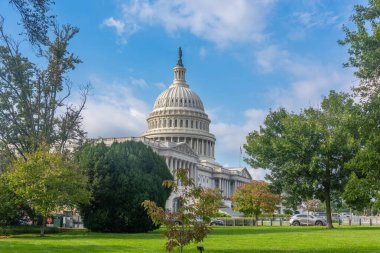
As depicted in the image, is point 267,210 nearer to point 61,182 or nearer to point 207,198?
point 61,182

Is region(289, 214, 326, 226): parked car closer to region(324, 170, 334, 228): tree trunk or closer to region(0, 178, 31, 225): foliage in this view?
region(324, 170, 334, 228): tree trunk

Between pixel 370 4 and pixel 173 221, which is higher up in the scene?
pixel 370 4

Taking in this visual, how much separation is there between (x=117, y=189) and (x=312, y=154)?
66.7 ft

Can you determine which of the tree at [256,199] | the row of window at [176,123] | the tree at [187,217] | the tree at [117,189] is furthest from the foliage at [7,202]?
the row of window at [176,123]

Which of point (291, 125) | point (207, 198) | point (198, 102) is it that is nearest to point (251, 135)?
point (291, 125)

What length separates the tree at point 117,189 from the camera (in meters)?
43.9

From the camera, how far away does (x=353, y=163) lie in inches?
1308

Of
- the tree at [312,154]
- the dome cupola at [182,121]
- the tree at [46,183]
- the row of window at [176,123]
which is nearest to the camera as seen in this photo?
the tree at [46,183]

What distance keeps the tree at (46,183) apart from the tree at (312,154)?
23.0 metres

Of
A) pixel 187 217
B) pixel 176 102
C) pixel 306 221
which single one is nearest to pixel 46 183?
pixel 187 217

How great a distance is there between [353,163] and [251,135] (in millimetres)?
25411

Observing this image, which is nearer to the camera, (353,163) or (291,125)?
(353,163)

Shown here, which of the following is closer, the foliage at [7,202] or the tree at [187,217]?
the tree at [187,217]

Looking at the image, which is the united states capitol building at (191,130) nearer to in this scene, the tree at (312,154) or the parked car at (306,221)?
the parked car at (306,221)
